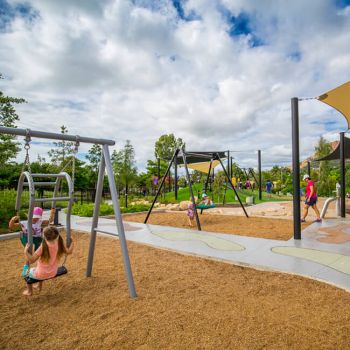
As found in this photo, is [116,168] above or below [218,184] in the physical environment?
above

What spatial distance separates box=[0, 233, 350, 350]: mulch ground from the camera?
7.27 feet

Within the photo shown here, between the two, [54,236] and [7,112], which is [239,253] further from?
[7,112]

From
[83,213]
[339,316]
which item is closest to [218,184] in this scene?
[83,213]

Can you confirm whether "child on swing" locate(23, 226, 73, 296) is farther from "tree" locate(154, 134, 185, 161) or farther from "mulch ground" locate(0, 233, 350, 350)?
"tree" locate(154, 134, 185, 161)

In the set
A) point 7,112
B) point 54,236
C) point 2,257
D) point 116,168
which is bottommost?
point 2,257

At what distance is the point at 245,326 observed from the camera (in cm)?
241

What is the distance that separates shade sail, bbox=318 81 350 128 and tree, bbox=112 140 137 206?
15625mm

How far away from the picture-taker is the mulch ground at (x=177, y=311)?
7.27 ft

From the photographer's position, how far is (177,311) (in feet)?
8.91

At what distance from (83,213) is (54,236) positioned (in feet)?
27.7

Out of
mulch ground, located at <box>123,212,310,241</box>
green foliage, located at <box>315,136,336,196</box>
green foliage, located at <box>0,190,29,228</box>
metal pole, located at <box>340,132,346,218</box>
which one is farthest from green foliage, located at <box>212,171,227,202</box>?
green foliage, located at <box>315,136,336,196</box>

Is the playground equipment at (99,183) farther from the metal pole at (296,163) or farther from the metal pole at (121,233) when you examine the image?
the metal pole at (296,163)

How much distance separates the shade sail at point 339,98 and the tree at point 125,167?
15.6m

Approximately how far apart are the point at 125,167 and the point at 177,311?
732 inches
